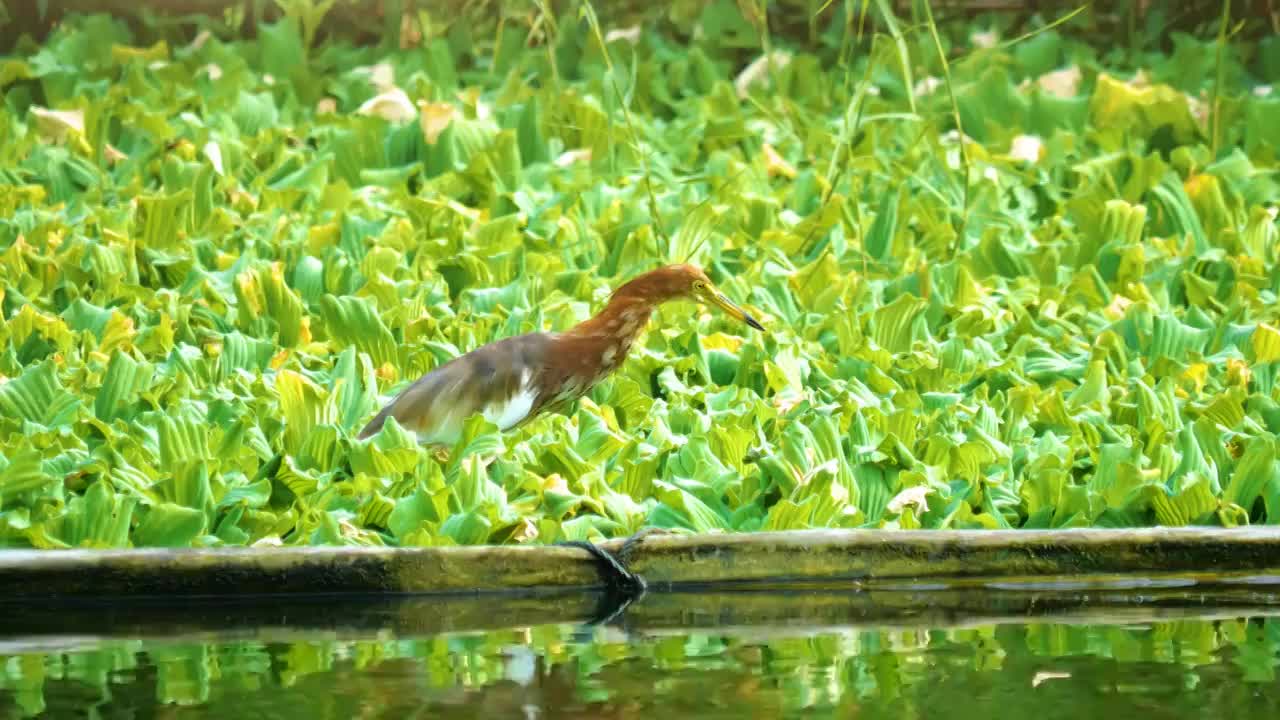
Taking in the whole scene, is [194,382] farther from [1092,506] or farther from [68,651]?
[1092,506]

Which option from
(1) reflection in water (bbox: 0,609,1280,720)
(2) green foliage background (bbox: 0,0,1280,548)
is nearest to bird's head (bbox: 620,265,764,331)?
(2) green foliage background (bbox: 0,0,1280,548)

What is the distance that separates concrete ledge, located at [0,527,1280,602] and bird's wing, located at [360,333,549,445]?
79 centimetres

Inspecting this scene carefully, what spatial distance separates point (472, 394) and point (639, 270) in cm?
237

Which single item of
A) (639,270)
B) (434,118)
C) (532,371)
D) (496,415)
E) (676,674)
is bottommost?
(676,674)

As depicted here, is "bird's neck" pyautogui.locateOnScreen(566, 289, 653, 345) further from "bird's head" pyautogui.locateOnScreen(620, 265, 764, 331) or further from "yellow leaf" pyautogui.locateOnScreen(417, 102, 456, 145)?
"yellow leaf" pyautogui.locateOnScreen(417, 102, 456, 145)

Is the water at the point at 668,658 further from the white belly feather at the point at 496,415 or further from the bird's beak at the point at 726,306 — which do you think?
the bird's beak at the point at 726,306

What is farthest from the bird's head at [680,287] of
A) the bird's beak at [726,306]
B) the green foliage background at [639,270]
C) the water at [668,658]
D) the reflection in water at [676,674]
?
the reflection in water at [676,674]

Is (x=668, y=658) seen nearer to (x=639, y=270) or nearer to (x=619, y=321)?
(x=619, y=321)

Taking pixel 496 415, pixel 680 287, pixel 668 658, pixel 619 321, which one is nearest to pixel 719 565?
pixel 668 658

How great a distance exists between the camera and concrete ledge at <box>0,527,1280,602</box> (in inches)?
197

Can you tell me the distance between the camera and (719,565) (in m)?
5.17

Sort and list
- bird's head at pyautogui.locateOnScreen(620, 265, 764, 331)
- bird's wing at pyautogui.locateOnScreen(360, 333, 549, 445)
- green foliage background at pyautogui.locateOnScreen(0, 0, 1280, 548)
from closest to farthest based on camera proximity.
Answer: green foliage background at pyautogui.locateOnScreen(0, 0, 1280, 548) < bird's wing at pyautogui.locateOnScreen(360, 333, 549, 445) < bird's head at pyautogui.locateOnScreen(620, 265, 764, 331)

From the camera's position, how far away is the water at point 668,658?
4180 millimetres

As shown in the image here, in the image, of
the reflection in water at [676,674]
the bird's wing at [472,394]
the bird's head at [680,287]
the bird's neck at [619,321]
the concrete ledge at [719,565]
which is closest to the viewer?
the reflection in water at [676,674]
